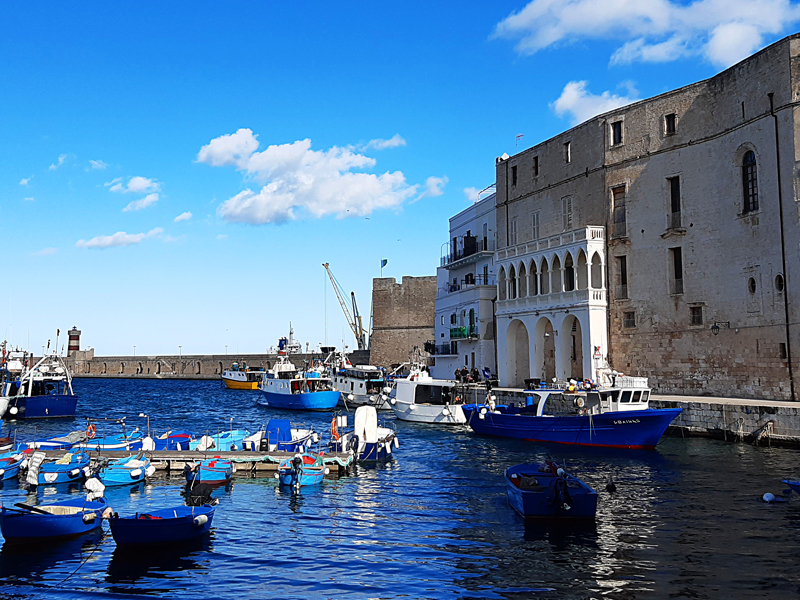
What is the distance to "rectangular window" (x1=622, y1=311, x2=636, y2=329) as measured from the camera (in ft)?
132

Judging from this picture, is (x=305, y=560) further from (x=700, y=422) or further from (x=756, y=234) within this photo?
(x=756, y=234)

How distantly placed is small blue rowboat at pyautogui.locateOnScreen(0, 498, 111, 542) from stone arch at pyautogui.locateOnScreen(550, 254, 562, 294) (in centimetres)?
3159

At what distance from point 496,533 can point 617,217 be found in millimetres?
27941

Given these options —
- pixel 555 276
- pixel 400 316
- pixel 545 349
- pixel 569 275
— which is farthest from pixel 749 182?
pixel 400 316

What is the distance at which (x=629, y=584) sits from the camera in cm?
1323

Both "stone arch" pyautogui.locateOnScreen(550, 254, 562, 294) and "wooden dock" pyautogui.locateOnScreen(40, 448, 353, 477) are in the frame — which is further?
"stone arch" pyautogui.locateOnScreen(550, 254, 562, 294)

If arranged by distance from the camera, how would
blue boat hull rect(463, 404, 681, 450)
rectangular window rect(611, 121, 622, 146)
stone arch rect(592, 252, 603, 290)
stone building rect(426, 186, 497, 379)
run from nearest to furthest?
1. blue boat hull rect(463, 404, 681, 450)
2. rectangular window rect(611, 121, 622, 146)
3. stone arch rect(592, 252, 603, 290)
4. stone building rect(426, 186, 497, 379)

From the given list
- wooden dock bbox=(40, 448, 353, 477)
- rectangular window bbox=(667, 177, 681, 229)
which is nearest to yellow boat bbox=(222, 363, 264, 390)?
rectangular window bbox=(667, 177, 681, 229)

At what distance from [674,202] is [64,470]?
101ft

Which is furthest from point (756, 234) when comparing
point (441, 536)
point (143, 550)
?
point (143, 550)

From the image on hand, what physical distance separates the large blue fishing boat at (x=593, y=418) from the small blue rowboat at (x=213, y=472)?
14.9 meters

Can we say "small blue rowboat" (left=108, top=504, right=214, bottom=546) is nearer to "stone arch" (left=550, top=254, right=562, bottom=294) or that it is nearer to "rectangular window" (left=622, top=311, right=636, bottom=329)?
"rectangular window" (left=622, top=311, right=636, bottom=329)

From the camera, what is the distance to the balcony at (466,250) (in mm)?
54781

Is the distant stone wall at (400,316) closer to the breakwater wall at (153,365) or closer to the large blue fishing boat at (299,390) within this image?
the large blue fishing boat at (299,390)
